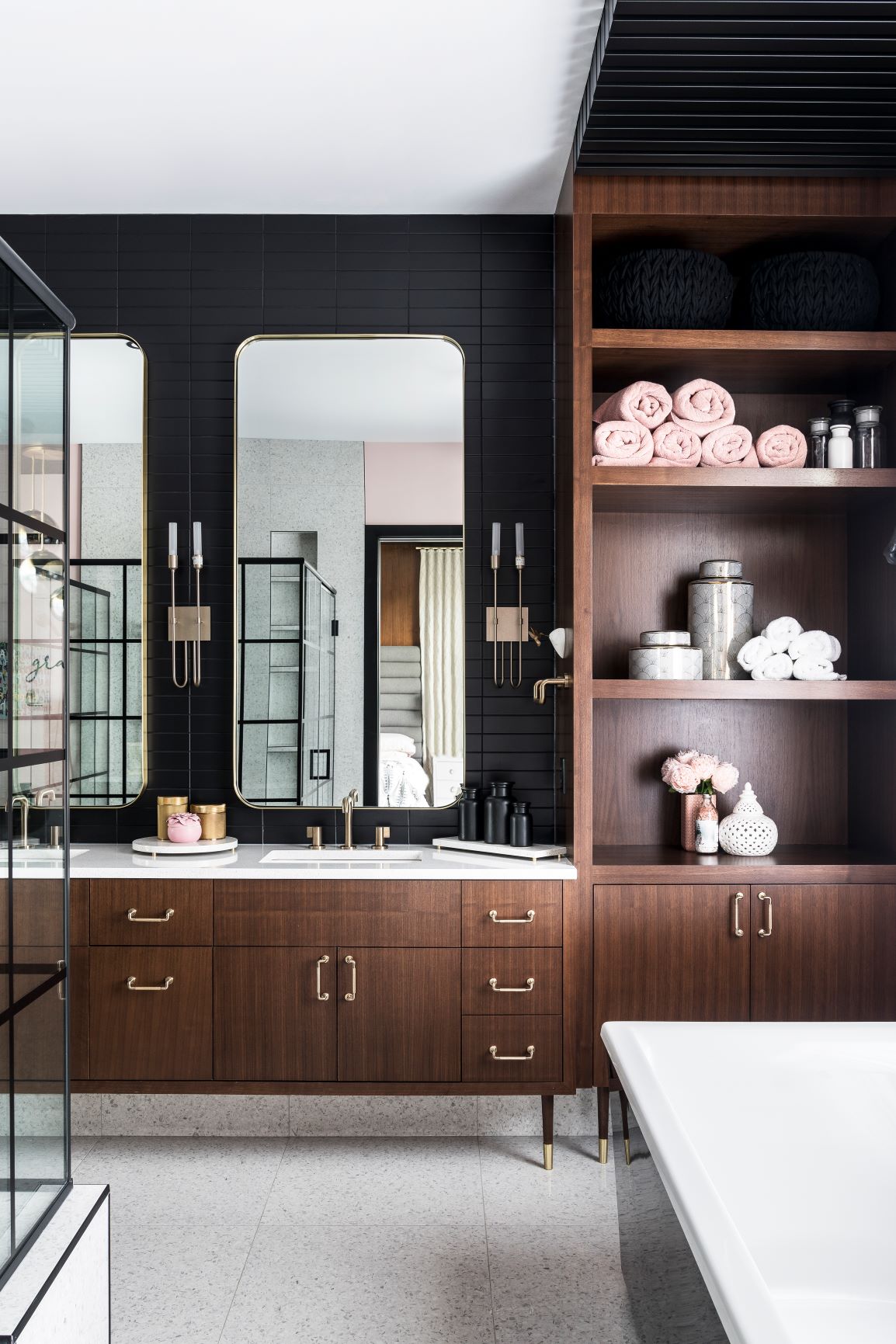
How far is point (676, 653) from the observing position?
281 centimetres

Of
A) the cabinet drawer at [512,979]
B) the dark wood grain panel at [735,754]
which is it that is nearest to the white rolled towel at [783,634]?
the dark wood grain panel at [735,754]

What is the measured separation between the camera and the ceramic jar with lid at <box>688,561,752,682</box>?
2914mm

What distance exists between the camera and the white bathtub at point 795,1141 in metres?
1.77

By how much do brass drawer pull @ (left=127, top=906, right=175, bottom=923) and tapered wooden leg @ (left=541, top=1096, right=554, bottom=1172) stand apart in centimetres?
113

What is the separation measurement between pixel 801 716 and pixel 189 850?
1868 millimetres

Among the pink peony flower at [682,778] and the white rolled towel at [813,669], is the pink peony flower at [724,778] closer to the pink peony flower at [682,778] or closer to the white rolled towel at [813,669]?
the pink peony flower at [682,778]

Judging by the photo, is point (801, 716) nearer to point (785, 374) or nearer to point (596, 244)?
point (785, 374)

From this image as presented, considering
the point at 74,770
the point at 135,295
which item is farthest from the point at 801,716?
the point at 135,295

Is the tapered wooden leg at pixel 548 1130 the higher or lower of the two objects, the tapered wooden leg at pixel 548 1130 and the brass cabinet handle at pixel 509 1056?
the lower

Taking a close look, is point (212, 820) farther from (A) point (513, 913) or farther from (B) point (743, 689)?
(B) point (743, 689)

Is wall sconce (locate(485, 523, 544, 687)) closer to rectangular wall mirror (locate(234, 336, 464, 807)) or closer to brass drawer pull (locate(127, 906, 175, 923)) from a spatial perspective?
rectangular wall mirror (locate(234, 336, 464, 807))

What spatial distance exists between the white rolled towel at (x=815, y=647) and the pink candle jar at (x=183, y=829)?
5.84ft

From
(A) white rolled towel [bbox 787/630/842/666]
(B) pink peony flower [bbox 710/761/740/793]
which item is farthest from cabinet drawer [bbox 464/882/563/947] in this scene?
(A) white rolled towel [bbox 787/630/842/666]

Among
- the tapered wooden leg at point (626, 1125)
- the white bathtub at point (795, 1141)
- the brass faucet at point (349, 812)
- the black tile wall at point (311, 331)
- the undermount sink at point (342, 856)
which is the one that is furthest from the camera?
the black tile wall at point (311, 331)
